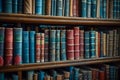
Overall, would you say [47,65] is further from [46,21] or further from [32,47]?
[46,21]

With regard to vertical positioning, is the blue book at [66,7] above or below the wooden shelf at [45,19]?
above

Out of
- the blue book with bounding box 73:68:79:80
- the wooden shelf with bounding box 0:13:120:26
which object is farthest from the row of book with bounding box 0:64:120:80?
the wooden shelf with bounding box 0:13:120:26

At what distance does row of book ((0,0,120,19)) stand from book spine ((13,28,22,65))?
15 cm

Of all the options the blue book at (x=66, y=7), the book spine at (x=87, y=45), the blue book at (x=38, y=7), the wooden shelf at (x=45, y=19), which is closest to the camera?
the wooden shelf at (x=45, y=19)

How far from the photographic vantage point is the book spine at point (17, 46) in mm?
1309

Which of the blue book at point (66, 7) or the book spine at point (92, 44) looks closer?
the blue book at point (66, 7)

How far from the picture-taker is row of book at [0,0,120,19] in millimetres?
1307

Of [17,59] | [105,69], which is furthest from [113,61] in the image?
[17,59]

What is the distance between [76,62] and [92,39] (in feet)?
0.86

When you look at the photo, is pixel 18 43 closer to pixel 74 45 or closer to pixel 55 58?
pixel 55 58

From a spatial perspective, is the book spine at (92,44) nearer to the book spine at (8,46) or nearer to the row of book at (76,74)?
the row of book at (76,74)

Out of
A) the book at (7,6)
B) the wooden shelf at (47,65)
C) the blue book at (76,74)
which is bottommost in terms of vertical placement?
the blue book at (76,74)

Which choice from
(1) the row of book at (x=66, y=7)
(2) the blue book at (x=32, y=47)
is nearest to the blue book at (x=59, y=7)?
(1) the row of book at (x=66, y=7)

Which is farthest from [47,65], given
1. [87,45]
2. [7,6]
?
[7,6]
